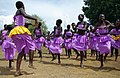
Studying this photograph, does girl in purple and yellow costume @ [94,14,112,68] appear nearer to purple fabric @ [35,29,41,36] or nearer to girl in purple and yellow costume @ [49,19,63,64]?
girl in purple and yellow costume @ [49,19,63,64]

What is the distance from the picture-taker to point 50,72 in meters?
11.1

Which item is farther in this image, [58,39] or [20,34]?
[58,39]

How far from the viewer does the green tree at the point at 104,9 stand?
37734 millimetres

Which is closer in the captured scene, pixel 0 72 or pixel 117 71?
pixel 0 72

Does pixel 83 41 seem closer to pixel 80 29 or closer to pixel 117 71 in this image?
pixel 80 29

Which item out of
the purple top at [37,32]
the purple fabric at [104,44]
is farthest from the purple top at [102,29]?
the purple top at [37,32]

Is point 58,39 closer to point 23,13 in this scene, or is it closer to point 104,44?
point 104,44

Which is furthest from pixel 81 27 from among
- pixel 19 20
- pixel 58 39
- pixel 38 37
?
pixel 19 20

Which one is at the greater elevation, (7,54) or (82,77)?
(7,54)

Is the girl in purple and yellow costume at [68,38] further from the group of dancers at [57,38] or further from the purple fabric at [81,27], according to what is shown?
the purple fabric at [81,27]

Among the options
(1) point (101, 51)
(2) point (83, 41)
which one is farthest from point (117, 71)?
(2) point (83, 41)

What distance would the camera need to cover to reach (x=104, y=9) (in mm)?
38625

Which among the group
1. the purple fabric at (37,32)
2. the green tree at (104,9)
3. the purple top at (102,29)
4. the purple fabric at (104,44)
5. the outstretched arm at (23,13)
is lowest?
the purple fabric at (104,44)

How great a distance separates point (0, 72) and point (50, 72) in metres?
1.84
